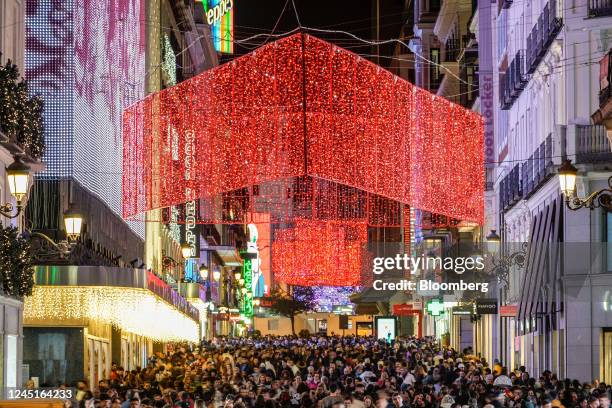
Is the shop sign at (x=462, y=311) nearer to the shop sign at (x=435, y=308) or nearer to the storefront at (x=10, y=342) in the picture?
the shop sign at (x=435, y=308)

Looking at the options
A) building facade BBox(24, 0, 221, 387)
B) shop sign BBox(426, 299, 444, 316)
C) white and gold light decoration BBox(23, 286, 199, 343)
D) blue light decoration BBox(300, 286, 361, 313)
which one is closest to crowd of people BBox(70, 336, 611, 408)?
white and gold light decoration BBox(23, 286, 199, 343)

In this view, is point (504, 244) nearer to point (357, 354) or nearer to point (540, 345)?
point (357, 354)

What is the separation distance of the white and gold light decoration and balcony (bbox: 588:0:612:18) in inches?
498

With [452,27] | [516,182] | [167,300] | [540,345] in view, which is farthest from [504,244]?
[452,27]

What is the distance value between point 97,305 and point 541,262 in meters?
12.2

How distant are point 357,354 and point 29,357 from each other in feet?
45.8

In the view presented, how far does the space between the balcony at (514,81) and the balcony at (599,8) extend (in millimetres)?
8038

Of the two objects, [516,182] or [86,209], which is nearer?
[86,209]

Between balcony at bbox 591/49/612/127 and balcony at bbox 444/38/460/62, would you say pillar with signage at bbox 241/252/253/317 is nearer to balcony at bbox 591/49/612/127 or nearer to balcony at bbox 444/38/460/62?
balcony at bbox 444/38/460/62

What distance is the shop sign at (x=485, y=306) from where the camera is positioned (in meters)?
47.8

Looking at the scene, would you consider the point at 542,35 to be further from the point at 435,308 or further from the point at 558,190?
the point at 435,308

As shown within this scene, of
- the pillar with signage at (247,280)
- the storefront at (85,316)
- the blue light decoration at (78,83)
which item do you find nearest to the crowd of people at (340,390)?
the storefront at (85,316)

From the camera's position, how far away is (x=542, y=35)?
41.1 m

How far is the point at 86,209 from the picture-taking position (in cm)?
4184
